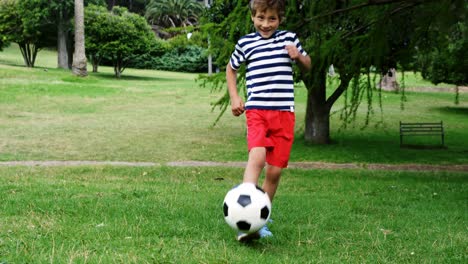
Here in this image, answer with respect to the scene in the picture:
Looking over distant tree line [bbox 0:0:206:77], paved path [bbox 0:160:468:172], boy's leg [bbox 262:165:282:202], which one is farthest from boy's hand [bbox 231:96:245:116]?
distant tree line [bbox 0:0:206:77]

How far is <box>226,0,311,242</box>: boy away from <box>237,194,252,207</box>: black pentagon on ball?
276 mm

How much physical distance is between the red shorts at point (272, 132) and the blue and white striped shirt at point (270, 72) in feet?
0.18

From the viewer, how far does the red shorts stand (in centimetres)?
455

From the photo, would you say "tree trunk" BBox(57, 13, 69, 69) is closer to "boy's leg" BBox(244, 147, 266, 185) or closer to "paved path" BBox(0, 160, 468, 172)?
"paved path" BBox(0, 160, 468, 172)

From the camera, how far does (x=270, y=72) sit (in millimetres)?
4621

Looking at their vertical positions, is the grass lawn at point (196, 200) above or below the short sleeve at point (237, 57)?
below

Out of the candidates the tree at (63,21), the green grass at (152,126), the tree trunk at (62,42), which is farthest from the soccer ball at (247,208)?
the tree trunk at (62,42)

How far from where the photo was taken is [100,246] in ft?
13.1

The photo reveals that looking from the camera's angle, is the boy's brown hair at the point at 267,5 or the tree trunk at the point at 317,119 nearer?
the boy's brown hair at the point at 267,5

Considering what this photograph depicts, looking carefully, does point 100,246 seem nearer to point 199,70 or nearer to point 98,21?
point 98,21

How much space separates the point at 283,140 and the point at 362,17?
4599mm

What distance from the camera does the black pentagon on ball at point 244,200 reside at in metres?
4.26

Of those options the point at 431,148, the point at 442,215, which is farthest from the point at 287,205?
the point at 431,148

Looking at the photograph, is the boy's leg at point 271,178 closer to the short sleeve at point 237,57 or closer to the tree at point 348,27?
the short sleeve at point 237,57
